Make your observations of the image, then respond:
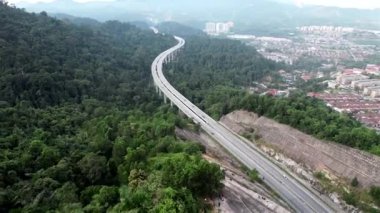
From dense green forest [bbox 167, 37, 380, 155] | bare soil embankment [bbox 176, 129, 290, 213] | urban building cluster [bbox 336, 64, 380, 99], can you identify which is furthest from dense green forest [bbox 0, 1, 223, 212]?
urban building cluster [bbox 336, 64, 380, 99]

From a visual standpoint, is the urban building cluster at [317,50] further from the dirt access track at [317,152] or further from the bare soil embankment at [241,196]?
the bare soil embankment at [241,196]

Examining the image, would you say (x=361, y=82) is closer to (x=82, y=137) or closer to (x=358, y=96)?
(x=358, y=96)

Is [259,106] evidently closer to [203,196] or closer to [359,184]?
[359,184]

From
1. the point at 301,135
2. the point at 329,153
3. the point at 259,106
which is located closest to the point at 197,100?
the point at 259,106

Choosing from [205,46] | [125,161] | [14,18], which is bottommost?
[205,46]

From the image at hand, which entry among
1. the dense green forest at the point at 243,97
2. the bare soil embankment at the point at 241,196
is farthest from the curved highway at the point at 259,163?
the dense green forest at the point at 243,97

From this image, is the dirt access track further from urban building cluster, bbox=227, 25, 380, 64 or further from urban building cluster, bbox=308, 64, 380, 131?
urban building cluster, bbox=227, 25, 380, 64

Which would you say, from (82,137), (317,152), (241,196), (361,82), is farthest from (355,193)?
(361,82)
